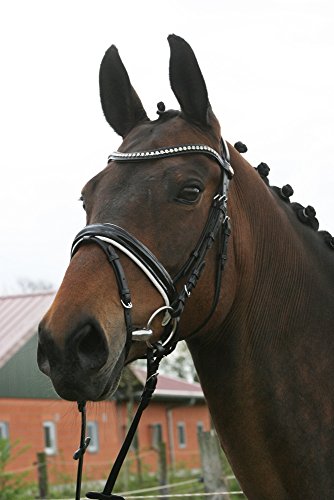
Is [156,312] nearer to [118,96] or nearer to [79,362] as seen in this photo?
[79,362]

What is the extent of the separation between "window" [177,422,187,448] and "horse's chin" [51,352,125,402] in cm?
3453

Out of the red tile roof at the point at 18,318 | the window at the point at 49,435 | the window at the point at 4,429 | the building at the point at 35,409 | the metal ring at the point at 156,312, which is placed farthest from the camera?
the window at the point at 49,435

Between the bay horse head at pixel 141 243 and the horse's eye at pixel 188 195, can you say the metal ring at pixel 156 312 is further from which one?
the horse's eye at pixel 188 195

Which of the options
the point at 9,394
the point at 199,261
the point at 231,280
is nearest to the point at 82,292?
the point at 199,261

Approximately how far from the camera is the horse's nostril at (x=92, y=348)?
8.40 ft

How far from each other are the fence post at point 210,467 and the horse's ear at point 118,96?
22.0 feet

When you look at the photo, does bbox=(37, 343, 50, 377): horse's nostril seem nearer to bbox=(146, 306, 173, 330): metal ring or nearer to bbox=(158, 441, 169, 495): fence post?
bbox=(146, 306, 173, 330): metal ring

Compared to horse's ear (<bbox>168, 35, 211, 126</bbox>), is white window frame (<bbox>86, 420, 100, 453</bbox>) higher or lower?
higher

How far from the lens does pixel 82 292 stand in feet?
8.68

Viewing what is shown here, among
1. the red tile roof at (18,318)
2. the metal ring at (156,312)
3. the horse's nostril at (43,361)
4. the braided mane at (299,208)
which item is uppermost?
the red tile roof at (18,318)

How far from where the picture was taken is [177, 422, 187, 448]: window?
36.5m

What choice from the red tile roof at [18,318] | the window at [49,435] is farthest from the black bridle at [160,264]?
the window at [49,435]

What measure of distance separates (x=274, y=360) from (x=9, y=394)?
25515mm

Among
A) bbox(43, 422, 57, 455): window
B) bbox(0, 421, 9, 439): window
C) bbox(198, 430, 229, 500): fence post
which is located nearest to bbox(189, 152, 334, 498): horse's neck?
bbox(198, 430, 229, 500): fence post
